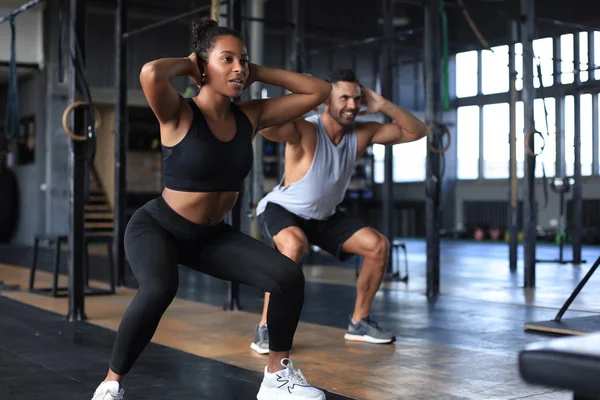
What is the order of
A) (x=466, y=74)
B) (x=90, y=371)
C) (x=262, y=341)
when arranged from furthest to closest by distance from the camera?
1. (x=466, y=74)
2. (x=262, y=341)
3. (x=90, y=371)

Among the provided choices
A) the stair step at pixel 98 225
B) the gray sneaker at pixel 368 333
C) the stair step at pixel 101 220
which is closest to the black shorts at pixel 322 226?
the gray sneaker at pixel 368 333

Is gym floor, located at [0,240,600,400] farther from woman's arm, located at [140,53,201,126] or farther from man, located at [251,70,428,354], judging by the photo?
woman's arm, located at [140,53,201,126]

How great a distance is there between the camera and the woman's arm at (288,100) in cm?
266

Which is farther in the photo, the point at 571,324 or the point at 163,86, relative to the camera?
the point at 571,324

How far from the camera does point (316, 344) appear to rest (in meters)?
3.76

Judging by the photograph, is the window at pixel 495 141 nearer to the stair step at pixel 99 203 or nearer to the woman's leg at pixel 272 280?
the stair step at pixel 99 203

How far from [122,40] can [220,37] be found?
4066mm

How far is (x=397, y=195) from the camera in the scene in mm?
16141

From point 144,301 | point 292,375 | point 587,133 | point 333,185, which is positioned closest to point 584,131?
point 587,133

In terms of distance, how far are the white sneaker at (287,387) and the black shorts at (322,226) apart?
1130 mm

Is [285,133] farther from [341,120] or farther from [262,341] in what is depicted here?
[262,341]

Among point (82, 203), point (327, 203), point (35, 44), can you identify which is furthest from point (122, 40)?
point (35, 44)

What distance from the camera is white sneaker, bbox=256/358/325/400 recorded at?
2.56 m

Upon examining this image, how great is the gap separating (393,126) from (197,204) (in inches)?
62.2
